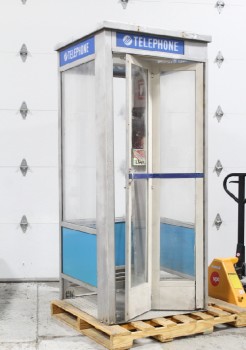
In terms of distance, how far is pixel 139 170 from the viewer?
15.8 feet

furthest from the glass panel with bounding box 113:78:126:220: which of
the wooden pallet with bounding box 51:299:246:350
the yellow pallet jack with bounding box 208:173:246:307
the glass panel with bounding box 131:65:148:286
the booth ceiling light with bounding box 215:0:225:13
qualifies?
the booth ceiling light with bounding box 215:0:225:13

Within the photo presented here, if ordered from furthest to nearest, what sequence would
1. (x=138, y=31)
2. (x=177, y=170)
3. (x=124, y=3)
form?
(x=124, y=3)
(x=177, y=170)
(x=138, y=31)

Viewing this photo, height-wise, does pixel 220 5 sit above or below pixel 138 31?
above

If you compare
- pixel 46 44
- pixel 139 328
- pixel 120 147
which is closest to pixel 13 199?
pixel 120 147

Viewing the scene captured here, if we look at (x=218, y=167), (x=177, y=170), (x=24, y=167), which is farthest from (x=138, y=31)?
(x=218, y=167)

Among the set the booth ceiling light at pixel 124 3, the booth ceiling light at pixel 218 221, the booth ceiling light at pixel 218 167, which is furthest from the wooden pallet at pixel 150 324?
the booth ceiling light at pixel 124 3

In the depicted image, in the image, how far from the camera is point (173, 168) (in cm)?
510

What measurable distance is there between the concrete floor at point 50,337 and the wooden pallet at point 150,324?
0.20 feet

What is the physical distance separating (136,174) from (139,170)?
9 cm

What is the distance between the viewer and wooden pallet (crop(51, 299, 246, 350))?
436cm

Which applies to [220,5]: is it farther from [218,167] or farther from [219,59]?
[218,167]

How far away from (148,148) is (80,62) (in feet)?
3.14

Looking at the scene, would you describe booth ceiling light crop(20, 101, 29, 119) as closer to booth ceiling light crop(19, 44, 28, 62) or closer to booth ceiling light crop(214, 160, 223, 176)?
booth ceiling light crop(19, 44, 28, 62)

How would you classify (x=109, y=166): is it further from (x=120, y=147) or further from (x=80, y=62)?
(x=120, y=147)
